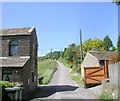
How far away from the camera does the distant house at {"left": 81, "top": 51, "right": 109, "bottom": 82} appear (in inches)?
1310

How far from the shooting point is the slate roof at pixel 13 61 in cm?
2698

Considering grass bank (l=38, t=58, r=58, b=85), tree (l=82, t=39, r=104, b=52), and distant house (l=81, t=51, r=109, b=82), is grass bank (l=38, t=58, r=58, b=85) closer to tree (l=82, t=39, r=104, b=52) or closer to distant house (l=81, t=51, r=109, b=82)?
distant house (l=81, t=51, r=109, b=82)

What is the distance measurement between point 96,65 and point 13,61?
1887 cm

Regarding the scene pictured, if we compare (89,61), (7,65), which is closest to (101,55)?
(89,61)

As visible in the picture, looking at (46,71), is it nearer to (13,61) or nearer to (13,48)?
(13,48)

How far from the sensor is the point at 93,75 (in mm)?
33312

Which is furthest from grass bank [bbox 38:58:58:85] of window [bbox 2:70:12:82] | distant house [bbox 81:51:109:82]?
window [bbox 2:70:12:82]

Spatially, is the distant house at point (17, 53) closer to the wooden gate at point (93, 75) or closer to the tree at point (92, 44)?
the wooden gate at point (93, 75)

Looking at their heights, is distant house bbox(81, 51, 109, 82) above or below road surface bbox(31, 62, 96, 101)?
above

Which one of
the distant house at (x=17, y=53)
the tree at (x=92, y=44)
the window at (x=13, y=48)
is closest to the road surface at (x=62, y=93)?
the distant house at (x=17, y=53)

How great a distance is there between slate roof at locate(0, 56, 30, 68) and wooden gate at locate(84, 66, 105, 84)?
25.8 ft

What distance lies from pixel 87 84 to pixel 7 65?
1108cm

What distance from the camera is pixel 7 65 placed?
27000 mm

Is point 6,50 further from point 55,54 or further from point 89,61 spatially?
point 55,54
